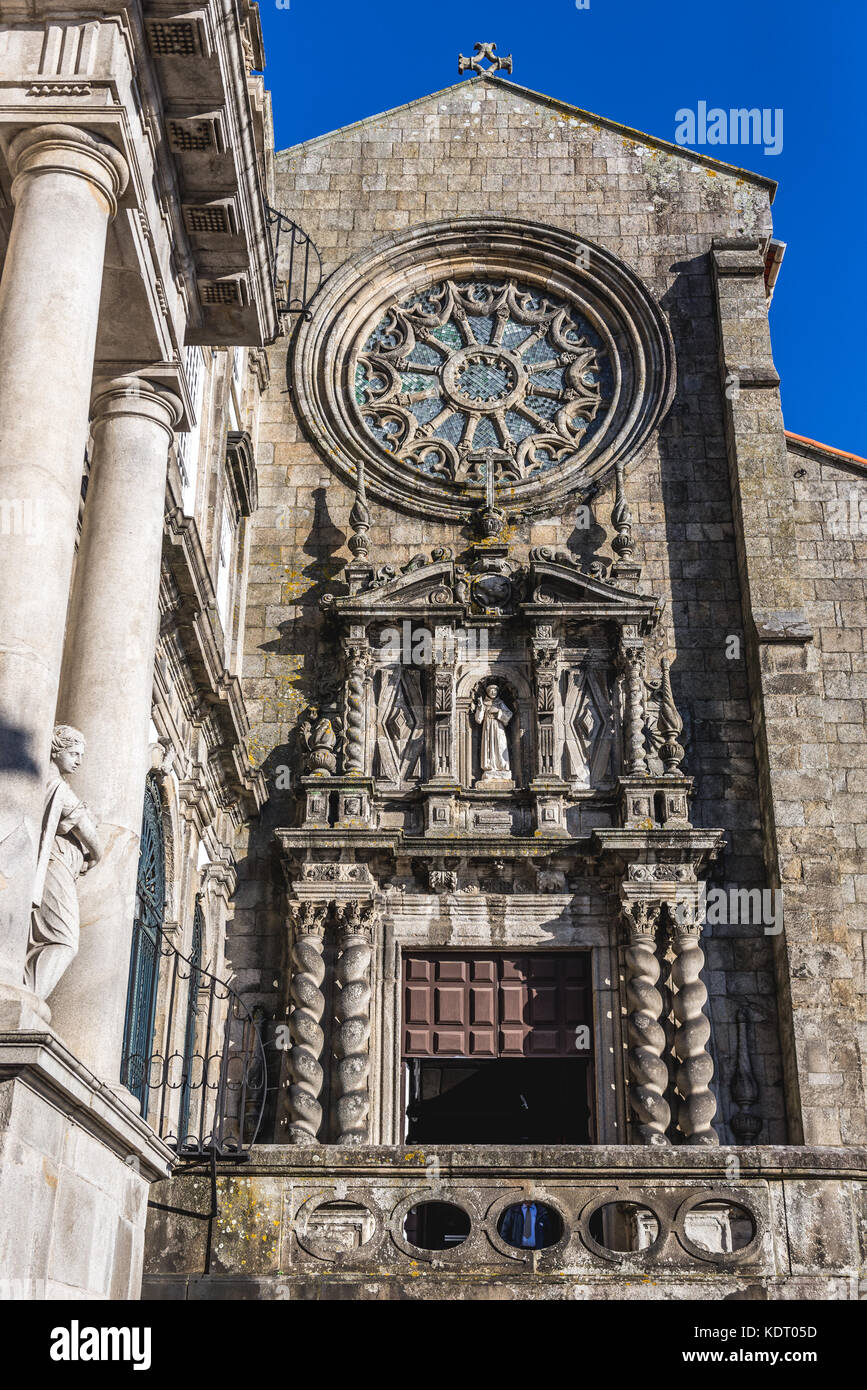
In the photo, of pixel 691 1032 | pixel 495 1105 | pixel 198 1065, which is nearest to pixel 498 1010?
pixel 691 1032

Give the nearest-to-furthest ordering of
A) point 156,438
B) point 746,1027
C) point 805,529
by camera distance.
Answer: point 156,438, point 746,1027, point 805,529

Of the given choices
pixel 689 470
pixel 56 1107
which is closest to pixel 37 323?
pixel 56 1107

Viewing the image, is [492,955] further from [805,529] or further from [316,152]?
[316,152]

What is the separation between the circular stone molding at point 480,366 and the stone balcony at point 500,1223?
8860 mm

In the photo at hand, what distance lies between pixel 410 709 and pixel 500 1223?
7.18 meters

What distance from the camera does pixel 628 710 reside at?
49.6 feet

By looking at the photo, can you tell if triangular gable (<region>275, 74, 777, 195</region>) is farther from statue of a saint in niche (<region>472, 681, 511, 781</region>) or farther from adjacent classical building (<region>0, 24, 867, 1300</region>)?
statue of a saint in niche (<region>472, 681, 511, 781</region>)

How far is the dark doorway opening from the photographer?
16375mm

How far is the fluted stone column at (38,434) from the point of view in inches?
254

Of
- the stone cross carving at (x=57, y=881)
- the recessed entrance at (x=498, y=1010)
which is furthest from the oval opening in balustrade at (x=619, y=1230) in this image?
the stone cross carving at (x=57, y=881)

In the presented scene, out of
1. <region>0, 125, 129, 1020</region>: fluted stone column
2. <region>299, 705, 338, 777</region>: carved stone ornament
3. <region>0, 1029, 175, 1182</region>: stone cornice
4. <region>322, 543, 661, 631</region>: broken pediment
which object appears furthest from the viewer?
<region>322, 543, 661, 631</region>: broken pediment

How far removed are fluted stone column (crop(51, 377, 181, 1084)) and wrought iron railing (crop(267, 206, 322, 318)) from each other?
30.0 feet

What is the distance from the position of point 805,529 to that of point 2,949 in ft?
39.2

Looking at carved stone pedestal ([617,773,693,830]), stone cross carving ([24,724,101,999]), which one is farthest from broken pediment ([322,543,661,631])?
stone cross carving ([24,724,101,999])
